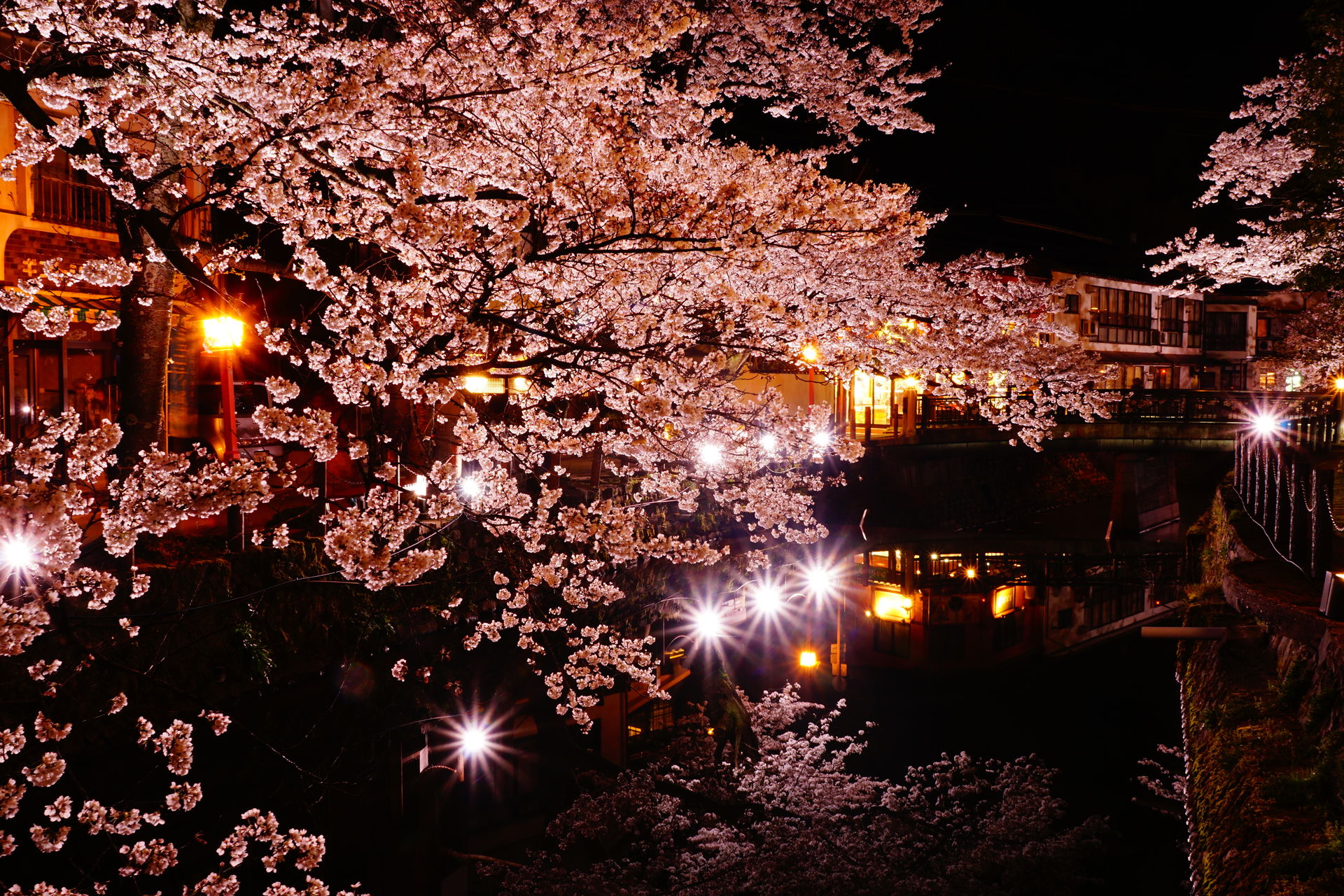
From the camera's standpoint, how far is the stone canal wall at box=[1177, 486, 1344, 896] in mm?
5656

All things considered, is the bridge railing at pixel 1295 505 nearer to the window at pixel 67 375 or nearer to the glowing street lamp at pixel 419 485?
the glowing street lamp at pixel 419 485

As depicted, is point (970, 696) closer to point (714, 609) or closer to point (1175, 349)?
point (714, 609)

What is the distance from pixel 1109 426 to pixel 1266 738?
2278cm

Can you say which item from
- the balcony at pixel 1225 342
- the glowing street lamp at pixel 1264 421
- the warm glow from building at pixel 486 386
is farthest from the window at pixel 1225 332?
the warm glow from building at pixel 486 386

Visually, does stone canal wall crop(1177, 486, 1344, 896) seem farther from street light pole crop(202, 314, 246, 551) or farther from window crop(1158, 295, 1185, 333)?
window crop(1158, 295, 1185, 333)

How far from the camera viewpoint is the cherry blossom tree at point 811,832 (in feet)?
28.2

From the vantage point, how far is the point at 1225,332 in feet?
145

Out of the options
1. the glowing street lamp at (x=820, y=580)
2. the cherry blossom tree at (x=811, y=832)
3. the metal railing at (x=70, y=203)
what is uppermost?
the metal railing at (x=70, y=203)

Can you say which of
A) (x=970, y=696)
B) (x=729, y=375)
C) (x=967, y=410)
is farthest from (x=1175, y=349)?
(x=729, y=375)

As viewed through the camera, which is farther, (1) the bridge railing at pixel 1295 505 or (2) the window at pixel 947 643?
(2) the window at pixel 947 643

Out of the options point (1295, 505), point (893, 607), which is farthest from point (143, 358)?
point (893, 607)

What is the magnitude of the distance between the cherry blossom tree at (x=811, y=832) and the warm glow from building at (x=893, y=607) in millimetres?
6390

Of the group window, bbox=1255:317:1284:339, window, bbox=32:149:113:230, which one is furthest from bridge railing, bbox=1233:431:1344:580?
window, bbox=1255:317:1284:339

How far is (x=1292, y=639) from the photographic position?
809cm
